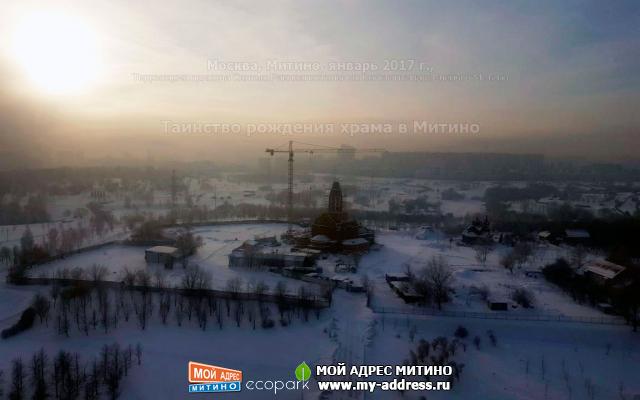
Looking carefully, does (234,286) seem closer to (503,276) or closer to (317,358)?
(317,358)

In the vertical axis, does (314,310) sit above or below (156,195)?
below

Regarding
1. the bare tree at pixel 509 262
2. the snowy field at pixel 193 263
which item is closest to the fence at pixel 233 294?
the snowy field at pixel 193 263

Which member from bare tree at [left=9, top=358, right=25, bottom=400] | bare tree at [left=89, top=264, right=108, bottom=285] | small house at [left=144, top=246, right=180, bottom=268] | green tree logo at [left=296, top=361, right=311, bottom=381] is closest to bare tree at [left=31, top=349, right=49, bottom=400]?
bare tree at [left=9, top=358, right=25, bottom=400]

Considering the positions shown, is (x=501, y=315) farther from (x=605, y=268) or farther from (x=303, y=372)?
(x=303, y=372)

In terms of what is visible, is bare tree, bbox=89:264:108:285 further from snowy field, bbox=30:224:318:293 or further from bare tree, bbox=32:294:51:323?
bare tree, bbox=32:294:51:323

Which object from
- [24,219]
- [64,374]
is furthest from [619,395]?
[24,219]

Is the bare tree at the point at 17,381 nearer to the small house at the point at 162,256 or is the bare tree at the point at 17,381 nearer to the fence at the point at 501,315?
the small house at the point at 162,256

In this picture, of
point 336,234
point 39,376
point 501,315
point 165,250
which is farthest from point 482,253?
point 39,376
